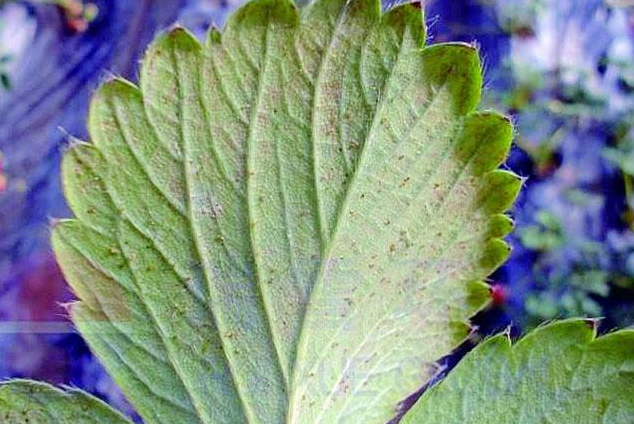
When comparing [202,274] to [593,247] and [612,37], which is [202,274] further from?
[612,37]

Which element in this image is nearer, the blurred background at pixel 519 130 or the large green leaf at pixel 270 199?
the large green leaf at pixel 270 199

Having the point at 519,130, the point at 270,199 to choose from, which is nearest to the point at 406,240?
the point at 270,199

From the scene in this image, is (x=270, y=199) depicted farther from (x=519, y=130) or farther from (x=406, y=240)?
(x=519, y=130)

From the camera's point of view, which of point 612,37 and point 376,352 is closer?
point 376,352

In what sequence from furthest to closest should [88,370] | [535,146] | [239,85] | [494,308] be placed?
[535,146]
[494,308]
[88,370]
[239,85]

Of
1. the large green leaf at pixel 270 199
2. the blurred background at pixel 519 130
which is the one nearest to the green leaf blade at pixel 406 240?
the large green leaf at pixel 270 199

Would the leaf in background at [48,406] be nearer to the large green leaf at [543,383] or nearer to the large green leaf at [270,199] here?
the large green leaf at [270,199]

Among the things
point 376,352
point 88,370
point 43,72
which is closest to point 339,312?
point 376,352
